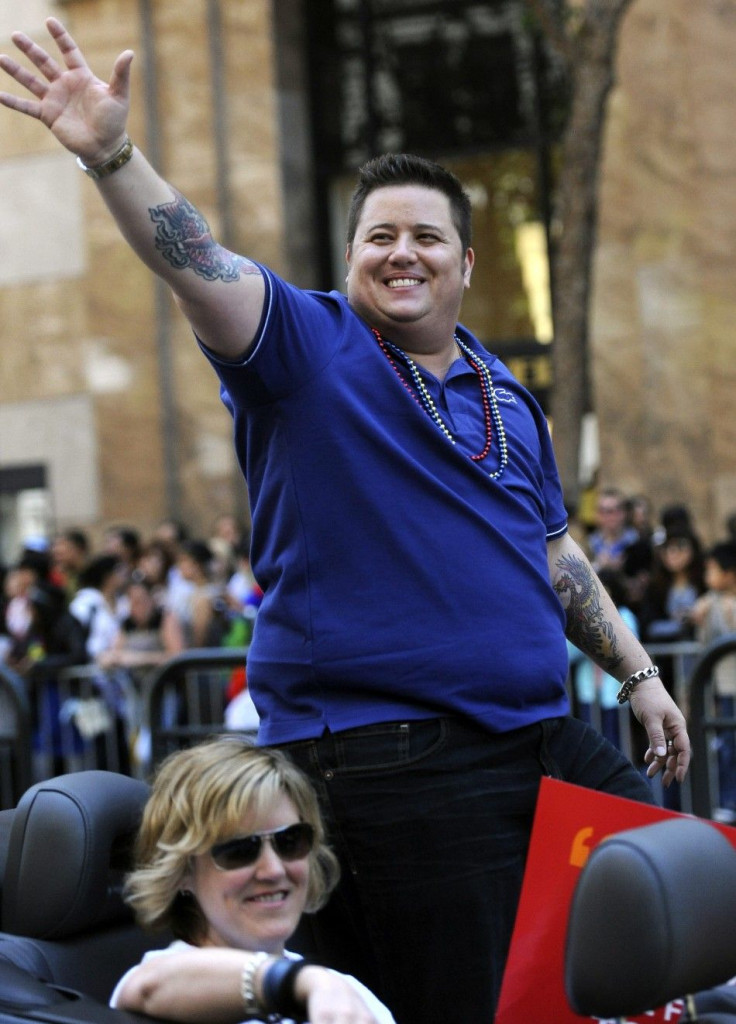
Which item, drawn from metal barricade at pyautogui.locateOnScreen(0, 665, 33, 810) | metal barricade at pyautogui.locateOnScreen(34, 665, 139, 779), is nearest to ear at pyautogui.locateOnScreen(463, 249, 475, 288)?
metal barricade at pyautogui.locateOnScreen(0, 665, 33, 810)

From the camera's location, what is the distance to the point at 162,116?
14.8m

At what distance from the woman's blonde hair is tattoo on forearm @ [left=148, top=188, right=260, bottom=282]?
82 cm

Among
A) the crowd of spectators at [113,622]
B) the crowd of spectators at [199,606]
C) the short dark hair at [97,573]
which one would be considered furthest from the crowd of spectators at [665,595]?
the short dark hair at [97,573]

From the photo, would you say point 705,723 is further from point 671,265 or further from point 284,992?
point 671,265

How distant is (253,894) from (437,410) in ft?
3.19

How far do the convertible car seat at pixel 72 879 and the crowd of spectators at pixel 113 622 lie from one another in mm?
4718

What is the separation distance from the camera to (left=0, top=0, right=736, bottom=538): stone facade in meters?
13.1

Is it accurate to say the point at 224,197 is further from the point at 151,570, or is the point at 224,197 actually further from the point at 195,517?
the point at 151,570

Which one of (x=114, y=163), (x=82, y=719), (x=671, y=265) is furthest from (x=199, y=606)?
(x=114, y=163)

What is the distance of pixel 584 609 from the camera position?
11.8ft

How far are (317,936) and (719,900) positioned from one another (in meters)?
1.17

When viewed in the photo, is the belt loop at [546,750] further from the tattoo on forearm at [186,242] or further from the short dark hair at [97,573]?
the short dark hair at [97,573]

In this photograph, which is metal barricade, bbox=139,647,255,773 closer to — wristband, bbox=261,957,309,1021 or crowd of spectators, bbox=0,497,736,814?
crowd of spectators, bbox=0,497,736,814

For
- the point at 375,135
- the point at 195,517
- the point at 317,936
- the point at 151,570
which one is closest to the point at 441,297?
the point at 317,936
